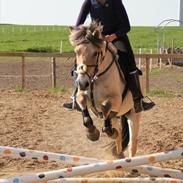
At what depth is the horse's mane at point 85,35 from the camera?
582cm

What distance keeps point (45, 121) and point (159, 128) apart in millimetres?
2517

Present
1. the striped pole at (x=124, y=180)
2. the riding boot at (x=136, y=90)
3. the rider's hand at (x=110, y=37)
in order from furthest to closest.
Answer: the riding boot at (x=136, y=90) → the rider's hand at (x=110, y=37) → the striped pole at (x=124, y=180)

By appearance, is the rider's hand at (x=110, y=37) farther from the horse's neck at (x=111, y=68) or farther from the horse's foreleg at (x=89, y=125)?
the horse's foreleg at (x=89, y=125)

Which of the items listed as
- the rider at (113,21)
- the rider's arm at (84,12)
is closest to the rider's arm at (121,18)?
the rider at (113,21)

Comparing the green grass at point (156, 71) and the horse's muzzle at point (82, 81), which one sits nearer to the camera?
the horse's muzzle at point (82, 81)

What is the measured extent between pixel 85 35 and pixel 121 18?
904 mm

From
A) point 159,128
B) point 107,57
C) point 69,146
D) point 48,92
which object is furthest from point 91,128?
point 48,92

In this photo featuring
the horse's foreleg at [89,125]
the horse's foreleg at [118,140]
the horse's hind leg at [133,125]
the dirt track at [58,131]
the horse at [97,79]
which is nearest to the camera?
the horse at [97,79]

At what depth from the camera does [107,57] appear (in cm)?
629

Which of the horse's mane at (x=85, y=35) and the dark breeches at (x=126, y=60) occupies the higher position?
the horse's mane at (x=85, y=35)

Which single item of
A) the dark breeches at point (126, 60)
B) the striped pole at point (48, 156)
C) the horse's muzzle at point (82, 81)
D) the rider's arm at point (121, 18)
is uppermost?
the rider's arm at point (121, 18)

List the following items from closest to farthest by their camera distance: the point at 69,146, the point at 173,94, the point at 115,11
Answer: the point at 115,11, the point at 69,146, the point at 173,94

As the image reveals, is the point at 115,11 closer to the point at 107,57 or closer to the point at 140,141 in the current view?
the point at 107,57

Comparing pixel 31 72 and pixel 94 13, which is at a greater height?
pixel 94 13
